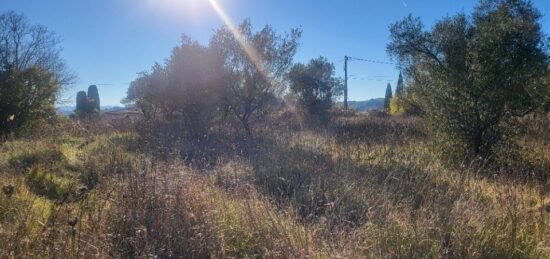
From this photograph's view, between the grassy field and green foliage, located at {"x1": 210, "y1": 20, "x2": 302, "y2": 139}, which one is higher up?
green foliage, located at {"x1": 210, "y1": 20, "x2": 302, "y2": 139}

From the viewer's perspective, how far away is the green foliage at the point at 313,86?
26.3 metres

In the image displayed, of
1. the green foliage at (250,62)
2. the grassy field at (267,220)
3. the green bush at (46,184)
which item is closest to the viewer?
the grassy field at (267,220)

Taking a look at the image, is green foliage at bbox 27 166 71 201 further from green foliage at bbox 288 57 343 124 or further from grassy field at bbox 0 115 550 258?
green foliage at bbox 288 57 343 124

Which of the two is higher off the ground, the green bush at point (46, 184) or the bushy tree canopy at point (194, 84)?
the bushy tree canopy at point (194, 84)

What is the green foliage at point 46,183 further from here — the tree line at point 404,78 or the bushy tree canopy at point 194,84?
the bushy tree canopy at point 194,84

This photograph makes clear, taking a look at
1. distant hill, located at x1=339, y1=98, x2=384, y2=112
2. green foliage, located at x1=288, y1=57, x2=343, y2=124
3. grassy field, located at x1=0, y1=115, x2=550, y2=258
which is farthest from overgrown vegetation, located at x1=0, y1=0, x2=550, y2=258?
distant hill, located at x1=339, y1=98, x2=384, y2=112

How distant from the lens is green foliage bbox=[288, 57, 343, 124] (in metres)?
26.3

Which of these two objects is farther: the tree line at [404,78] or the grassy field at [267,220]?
the tree line at [404,78]

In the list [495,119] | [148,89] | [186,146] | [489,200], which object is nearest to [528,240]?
[489,200]

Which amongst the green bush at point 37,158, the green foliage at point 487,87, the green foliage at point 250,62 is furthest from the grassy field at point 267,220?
the green foliage at point 250,62

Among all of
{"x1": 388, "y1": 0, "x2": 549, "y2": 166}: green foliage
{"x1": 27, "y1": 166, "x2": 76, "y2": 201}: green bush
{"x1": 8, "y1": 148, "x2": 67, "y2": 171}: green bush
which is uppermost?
{"x1": 388, "y1": 0, "x2": 549, "y2": 166}: green foliage

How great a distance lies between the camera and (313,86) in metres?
26.8

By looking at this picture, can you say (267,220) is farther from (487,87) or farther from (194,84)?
(194,84)

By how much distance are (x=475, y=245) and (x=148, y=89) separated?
18.6 meters
